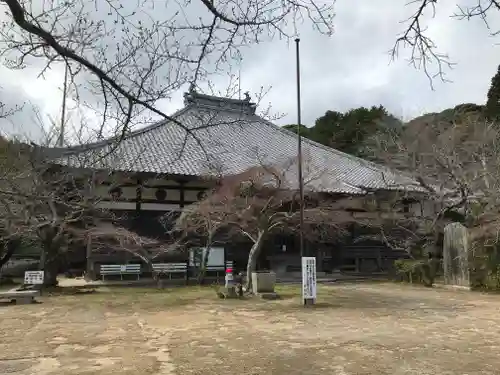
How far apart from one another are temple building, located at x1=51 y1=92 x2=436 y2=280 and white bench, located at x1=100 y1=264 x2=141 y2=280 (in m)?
0.64

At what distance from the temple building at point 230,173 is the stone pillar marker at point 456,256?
15.2 ft

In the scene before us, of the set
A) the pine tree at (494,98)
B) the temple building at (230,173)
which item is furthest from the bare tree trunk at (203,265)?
the pine tree at (494,98)

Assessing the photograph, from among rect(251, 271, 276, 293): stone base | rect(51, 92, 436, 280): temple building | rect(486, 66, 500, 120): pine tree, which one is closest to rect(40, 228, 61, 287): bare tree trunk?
rect(51, 92, 436, 280): temple building

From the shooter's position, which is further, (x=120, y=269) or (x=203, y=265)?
(x=120, y=269)

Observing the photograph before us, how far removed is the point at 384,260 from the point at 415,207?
2951 millimetres

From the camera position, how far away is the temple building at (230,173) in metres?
16.7

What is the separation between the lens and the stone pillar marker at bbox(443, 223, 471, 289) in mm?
14055

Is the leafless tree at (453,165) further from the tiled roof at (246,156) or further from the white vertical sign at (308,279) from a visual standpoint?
the white vertical sign at (308,279)

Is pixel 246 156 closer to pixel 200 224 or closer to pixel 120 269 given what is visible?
pixel 200 224

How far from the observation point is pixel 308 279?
10.8 meters

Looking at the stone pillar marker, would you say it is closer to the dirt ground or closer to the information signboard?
the dirt ground

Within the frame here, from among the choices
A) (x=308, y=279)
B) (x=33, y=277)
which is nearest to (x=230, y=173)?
(x=308, y=279)

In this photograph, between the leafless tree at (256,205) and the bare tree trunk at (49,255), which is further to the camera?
the bare tree trunk at (49,255)

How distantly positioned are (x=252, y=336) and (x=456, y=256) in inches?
385
